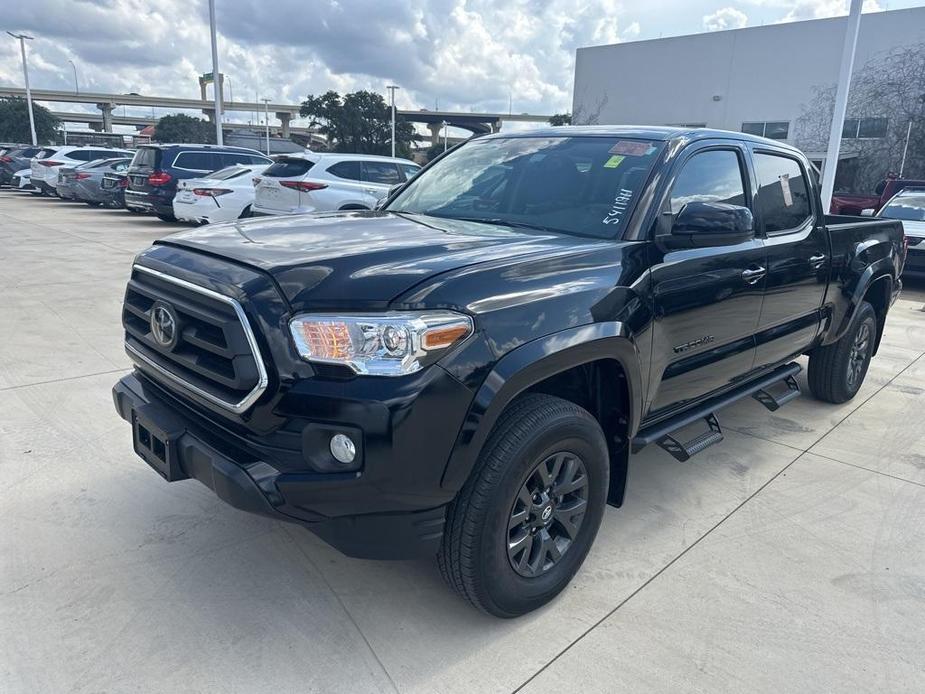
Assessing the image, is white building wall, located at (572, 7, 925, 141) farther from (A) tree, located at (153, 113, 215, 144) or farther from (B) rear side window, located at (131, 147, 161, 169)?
(A) tree, located at (153, 113, 215, 144)

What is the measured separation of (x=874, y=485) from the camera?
3.96 metres

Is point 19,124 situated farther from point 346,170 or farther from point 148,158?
Answer: point 346,170

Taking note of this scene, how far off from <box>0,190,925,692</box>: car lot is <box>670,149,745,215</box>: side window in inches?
61.8

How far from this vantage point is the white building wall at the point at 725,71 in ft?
97.6

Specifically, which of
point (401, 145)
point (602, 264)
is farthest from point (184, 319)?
point (401, 145)

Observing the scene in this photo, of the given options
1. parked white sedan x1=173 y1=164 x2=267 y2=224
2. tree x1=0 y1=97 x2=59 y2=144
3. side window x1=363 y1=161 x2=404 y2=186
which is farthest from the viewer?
tree x1=0 y1=97 x2=59 y2=144

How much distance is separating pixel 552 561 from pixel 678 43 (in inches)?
1510

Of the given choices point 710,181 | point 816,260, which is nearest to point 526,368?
point 710,181

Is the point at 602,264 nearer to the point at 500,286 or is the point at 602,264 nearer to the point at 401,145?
the point at 500,286

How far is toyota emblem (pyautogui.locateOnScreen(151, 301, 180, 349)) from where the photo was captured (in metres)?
2.59

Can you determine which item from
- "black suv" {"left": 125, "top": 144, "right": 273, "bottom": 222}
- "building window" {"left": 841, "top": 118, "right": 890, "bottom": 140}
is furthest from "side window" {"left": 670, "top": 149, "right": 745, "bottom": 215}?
"building window" {"left": 841, "top": 118, "right": 890, "bottom": 140}

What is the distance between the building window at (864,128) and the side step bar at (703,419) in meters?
29.4

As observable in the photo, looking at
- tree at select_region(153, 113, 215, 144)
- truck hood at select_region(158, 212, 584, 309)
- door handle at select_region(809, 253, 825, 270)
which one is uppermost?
tree at select_region(153, 113, 215, 144)

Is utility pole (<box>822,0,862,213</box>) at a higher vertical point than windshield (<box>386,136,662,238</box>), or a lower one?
higher
